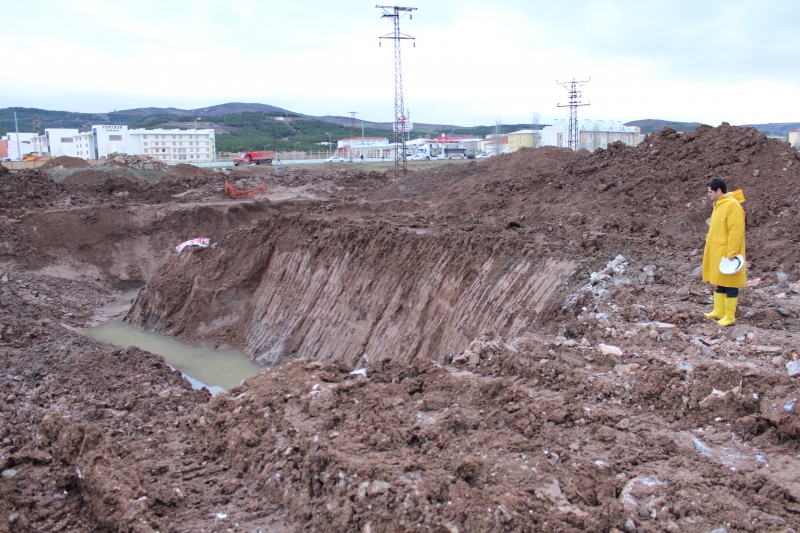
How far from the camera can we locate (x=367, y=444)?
5207mm

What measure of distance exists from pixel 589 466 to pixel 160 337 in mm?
15387

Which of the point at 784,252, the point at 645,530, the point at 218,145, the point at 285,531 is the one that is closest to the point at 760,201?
the point at 784,252

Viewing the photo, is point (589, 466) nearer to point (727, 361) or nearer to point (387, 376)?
point (727, 361)

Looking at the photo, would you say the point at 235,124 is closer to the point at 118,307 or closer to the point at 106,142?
the point at 106,142

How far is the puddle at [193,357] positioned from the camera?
14.2 metres

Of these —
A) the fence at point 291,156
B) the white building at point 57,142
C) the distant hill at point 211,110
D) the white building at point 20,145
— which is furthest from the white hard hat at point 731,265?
the distant hill at point 211,110

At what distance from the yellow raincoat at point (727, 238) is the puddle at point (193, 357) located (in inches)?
400

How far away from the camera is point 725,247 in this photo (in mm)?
6969

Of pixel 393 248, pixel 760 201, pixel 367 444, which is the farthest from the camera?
pixel 393 248

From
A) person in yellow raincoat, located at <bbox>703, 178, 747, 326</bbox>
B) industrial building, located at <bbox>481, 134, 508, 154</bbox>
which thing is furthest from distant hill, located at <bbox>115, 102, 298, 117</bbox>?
person in yellow raincoat, located at <bbox>703, 178, 747, 326</bbox>

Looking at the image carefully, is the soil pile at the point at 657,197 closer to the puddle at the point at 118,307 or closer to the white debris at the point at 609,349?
the white debris at the point at 609,349

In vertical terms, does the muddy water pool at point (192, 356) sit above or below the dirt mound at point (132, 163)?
below

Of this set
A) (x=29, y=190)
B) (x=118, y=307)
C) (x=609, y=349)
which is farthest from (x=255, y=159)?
(x=609, y=349)

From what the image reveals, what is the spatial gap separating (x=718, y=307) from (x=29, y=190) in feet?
102
